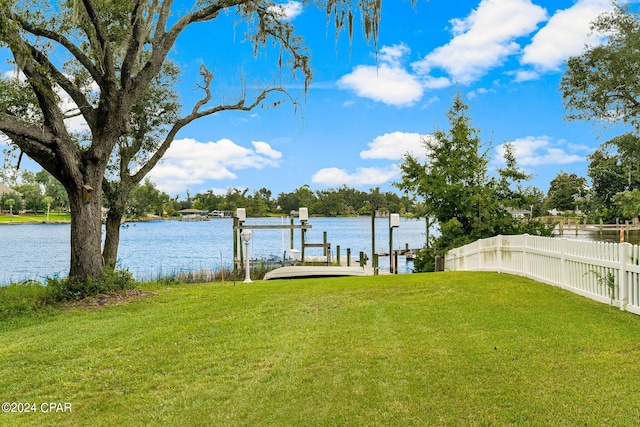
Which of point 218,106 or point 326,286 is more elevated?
point 218,106

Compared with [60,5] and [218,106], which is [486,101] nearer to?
[218,106]

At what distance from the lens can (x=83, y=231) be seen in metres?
10.1

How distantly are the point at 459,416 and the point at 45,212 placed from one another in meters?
114

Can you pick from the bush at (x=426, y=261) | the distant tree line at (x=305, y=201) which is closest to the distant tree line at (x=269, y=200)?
the distant tree line at (x=305, y=201)

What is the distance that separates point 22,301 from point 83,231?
1.69 m

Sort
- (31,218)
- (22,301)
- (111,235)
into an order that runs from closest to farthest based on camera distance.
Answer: (22,301), (111,235), (31,218)

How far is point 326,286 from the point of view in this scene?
35.9 ft

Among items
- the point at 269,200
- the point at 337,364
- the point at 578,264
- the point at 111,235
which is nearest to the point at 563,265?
the point at 578,264

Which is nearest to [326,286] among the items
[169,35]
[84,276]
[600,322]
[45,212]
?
[84,276]

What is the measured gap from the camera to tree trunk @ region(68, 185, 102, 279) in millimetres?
10086

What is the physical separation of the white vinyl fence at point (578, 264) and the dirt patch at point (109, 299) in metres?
8.04

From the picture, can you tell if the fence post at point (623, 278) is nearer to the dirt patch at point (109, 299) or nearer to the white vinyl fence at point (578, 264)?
the white vinyl fence at point (578, 264)

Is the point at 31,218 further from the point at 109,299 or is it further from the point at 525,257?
the point at 525,257

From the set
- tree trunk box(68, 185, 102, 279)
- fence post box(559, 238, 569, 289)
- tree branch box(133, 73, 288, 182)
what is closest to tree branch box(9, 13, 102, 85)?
tree trunk box(68, 185, 102, 279)
